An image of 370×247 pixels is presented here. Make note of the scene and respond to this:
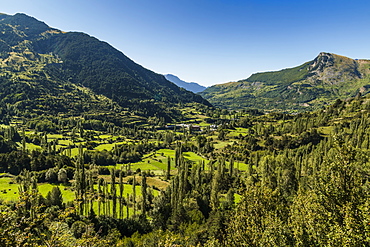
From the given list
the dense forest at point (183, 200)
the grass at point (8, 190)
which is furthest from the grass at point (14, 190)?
the dense forest at point (183, 200)

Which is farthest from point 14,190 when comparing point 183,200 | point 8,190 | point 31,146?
point 31,146

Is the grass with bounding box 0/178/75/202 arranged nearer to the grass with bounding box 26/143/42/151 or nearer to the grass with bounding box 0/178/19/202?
the grass with bounding box 0/178/19/202

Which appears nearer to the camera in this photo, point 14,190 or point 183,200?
point 183,200

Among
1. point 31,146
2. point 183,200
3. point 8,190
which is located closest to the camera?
point 183,200

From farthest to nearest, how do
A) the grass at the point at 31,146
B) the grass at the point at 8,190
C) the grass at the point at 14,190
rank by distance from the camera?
the grass at the point at 31,146
the grass at the point at 14,190
the grass at the point at 8,190

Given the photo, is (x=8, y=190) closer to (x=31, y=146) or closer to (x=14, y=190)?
(x=14, y=190)

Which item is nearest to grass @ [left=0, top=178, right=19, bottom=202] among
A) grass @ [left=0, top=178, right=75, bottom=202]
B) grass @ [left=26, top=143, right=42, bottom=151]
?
grass @ [left=0, top=178, right=75, bottom=202]

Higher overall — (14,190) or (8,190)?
(8,190)

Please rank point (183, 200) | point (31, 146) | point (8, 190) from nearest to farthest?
point (183, 200)
point (8, 190)
point (31, 146)

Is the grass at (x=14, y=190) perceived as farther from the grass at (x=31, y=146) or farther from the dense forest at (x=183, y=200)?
the grass at (x=31, y=146)

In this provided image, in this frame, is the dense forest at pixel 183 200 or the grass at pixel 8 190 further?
the grass at pixel 8 190

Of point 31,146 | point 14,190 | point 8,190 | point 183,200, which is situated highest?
point 31,146
